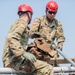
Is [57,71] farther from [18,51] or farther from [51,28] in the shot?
[51,28]

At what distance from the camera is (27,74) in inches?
189

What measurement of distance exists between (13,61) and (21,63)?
117mm

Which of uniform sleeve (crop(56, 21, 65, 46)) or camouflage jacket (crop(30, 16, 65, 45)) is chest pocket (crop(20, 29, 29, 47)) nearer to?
camouflage jacket (crop(30, 16, 65, 45))

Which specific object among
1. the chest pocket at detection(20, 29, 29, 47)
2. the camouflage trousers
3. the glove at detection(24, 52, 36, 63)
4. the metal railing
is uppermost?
the chest pocket at detection(20, 29, 29, 47)

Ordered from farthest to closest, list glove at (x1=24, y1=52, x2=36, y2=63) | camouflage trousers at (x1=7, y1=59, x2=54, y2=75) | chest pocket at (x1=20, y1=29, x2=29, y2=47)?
chest pocket at (x1=20, y1=29, x2=29, y2=47)
camouflage trousers at (x1=7, y1=59, x2=54, y2=75)
glove at (x1=24, y1=52, x2=36, y2=63)

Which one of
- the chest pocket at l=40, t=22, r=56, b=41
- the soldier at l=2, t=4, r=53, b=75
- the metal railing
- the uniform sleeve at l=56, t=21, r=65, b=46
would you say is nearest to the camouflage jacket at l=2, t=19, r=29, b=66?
the soldier at l=2, t=4, r=53, b=75

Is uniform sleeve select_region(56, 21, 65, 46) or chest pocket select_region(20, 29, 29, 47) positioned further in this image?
uniform sleeve select_region(56, 21, 65, 46)

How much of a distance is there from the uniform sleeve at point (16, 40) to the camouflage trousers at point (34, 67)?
0.23m

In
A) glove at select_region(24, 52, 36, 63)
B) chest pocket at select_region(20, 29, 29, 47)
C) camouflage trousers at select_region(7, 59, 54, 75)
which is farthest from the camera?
chest pocket at select_region(20, 29, 29, 47)

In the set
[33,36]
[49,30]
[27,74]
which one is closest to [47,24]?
[49,30]

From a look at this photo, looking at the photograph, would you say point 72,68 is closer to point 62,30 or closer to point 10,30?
point 10,30

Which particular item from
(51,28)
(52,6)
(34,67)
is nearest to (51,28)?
(51,28)

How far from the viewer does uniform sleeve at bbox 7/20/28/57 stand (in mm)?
4457

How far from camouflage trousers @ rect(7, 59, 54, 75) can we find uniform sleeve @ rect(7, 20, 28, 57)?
0.75 ft
